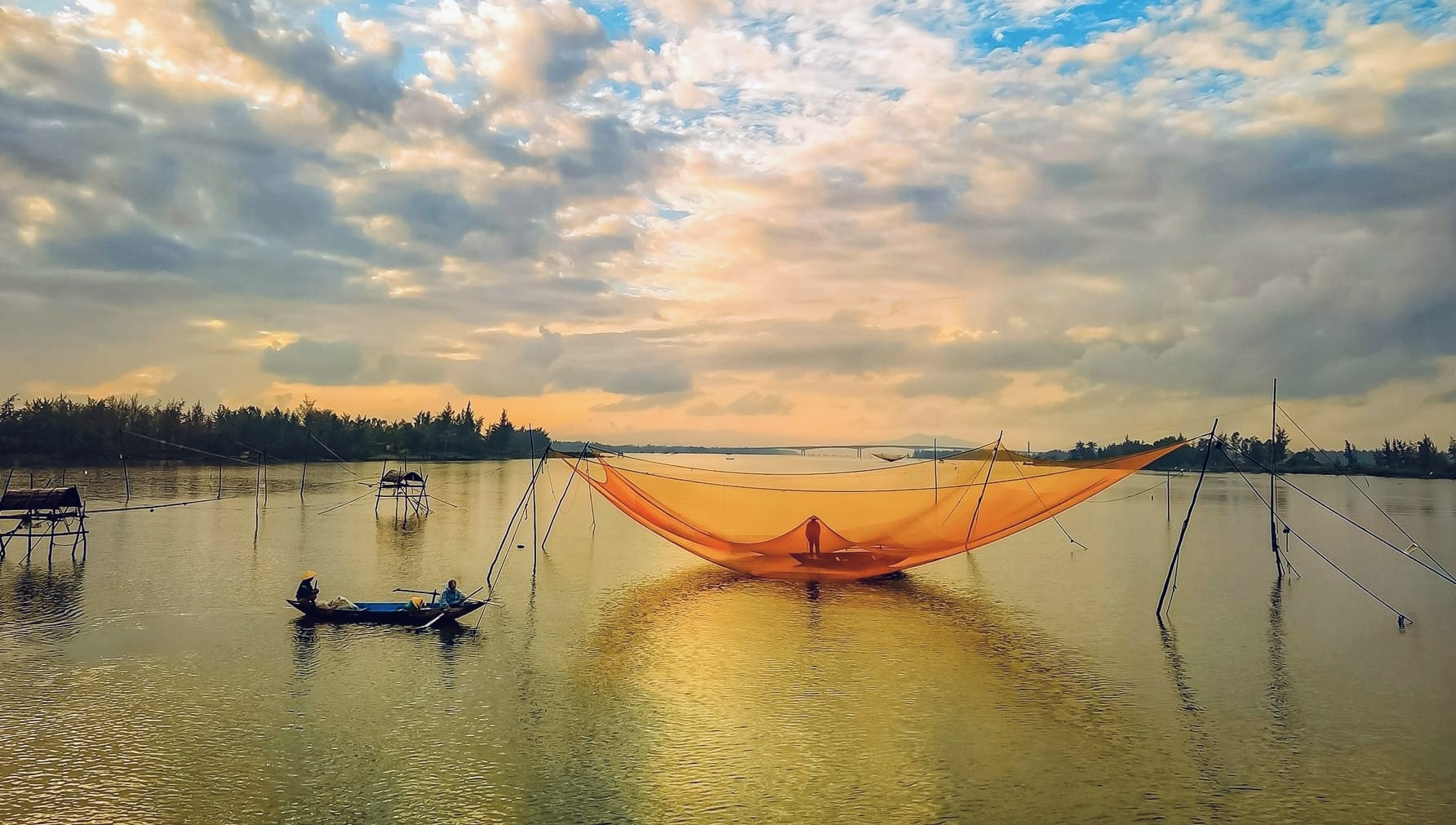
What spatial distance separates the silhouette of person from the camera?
2167 cm

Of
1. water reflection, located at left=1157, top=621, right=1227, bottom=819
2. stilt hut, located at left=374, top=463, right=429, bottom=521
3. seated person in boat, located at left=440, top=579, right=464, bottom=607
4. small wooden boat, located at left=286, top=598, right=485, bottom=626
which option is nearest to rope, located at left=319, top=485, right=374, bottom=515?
stilt hut, located at left=374, top=463, right=429, bottom=521

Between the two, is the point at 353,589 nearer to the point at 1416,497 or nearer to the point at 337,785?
the point at 337,785

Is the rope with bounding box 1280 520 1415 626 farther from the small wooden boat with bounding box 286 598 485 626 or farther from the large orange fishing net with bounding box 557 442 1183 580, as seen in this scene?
the small wooden boat with bounding box 286 598 485 626

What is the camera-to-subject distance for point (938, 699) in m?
12.4

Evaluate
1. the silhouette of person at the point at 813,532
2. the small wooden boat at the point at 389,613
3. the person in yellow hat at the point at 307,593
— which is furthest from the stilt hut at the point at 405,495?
the silhouette of person at the point at 813,532

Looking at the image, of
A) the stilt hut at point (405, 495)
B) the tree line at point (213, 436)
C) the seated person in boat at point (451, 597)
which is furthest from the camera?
the tree line at point (213, 436)

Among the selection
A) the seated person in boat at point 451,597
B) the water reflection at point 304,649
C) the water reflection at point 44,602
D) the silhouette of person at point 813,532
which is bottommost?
the water reflection at point 304,649

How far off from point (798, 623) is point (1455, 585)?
1914 centimetres

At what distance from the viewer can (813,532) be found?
71.3 feet

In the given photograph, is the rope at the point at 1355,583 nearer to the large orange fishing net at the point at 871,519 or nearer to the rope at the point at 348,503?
the large orange fishing net at the point at 871,519

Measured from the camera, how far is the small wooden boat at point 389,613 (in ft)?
53.1

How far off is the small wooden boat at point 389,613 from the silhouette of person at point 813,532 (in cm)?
861

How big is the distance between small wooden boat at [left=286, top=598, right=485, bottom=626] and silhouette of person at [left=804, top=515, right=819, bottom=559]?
8605 millimetres

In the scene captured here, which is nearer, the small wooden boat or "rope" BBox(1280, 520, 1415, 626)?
the small wooden boat
